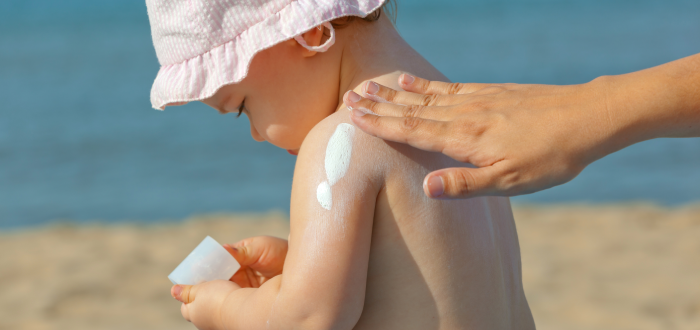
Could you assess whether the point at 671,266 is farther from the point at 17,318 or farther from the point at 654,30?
the point at 654,30

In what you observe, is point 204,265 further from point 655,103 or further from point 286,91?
point 655,103

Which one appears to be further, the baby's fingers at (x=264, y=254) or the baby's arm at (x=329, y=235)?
the baby's fingers at (x=264, y=254)

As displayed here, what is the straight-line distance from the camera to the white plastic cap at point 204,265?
217 centimetres

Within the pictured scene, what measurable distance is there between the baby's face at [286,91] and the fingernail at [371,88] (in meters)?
0.24

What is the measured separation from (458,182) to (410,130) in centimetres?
20

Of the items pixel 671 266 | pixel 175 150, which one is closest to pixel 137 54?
pixel 175 150

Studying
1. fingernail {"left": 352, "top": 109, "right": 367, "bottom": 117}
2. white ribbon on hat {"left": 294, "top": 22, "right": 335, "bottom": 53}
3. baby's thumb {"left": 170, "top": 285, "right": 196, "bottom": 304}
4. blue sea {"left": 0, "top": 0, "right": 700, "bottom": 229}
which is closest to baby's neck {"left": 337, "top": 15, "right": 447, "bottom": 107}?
white ribbon on hat {"left": 294, "top": 22, "right": 335, "bottom": 53}

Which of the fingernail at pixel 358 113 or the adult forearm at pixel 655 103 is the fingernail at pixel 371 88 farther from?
the adult forearm at pixel 655 103

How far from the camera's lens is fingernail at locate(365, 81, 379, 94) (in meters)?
1.71

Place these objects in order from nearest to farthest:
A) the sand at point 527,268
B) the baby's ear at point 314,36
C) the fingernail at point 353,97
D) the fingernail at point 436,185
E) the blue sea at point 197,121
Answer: the fingernail at point 436,185 < the fingernail at point 353,97 < the baby's ear at point 314,36 < the sand at point 527,268 < the blue sea at point 197,121

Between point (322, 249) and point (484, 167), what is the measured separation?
0.45 meters

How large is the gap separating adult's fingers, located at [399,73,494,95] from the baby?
19 millimetres

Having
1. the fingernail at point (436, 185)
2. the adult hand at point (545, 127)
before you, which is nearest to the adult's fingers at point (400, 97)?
the adult hand at point (545, 127)

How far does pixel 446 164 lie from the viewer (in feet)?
5.74
